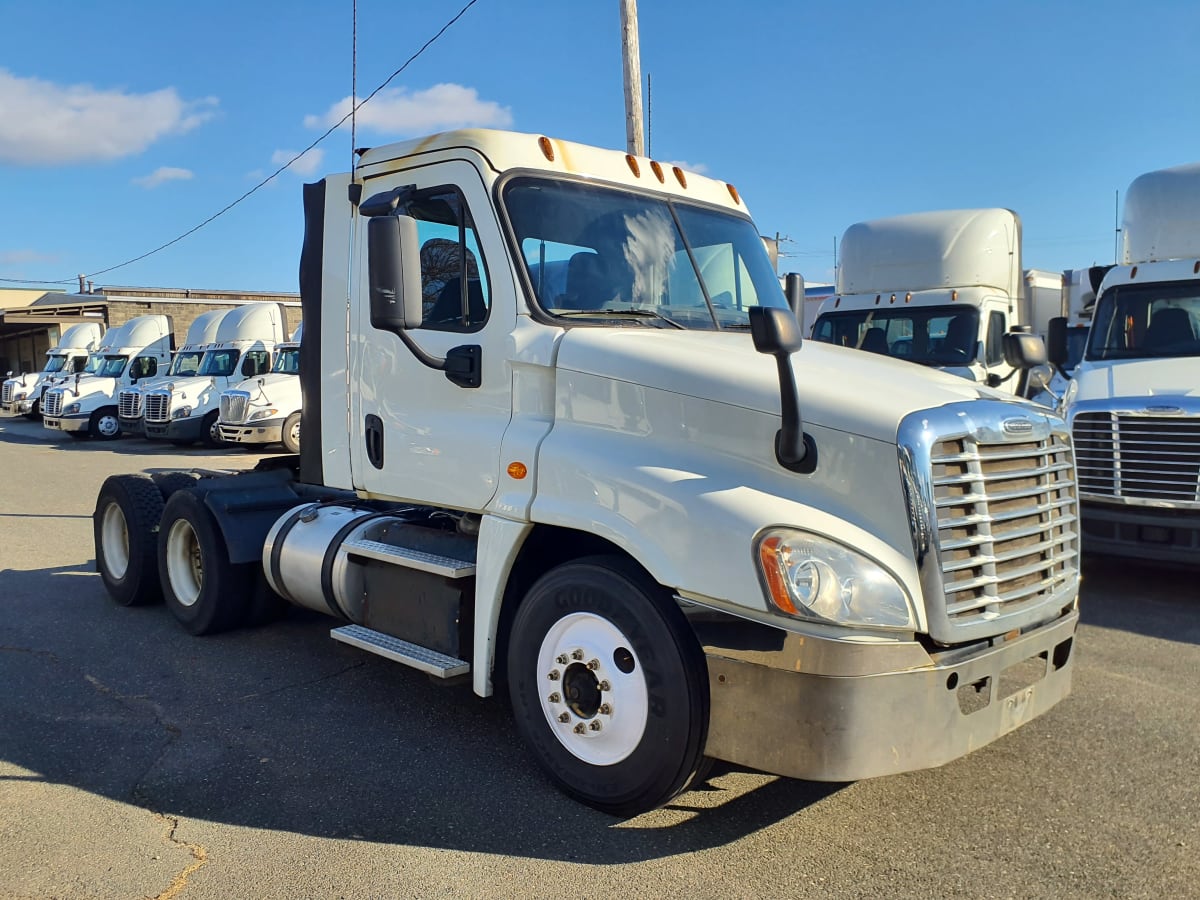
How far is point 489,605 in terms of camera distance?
4141 millimetres

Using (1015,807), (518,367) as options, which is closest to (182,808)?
(518,367)

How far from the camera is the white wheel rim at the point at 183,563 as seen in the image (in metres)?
6.49

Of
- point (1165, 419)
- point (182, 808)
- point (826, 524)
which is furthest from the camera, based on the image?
point (1165, 419)

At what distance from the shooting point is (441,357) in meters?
4.42

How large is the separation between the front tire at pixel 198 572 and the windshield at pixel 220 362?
614 inches

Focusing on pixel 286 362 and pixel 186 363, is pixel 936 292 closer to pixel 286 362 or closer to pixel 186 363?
pixel 286 362

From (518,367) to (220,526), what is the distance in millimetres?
2927

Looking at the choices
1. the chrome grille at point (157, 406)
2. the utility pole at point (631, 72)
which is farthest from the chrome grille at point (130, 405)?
the utility pole at point (631, 72)

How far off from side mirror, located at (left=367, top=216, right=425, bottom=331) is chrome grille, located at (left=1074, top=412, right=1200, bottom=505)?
558 centimetres

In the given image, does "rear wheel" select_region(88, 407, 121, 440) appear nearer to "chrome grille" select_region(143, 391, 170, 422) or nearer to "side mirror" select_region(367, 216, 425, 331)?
"chrome grille" select_region(143, 391, 170, 422)

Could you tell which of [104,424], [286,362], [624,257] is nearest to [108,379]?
[104,424]

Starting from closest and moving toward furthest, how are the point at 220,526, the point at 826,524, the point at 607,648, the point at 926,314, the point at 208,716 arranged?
the point at 826,524 → the point at 607,648 → the point at 208,716 → the point at 220,526 → the point at 926,314

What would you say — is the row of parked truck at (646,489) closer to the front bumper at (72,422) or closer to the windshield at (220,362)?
the windshield at (220,362)

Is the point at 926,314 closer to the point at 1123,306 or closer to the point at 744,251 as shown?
the point at 1123,306
